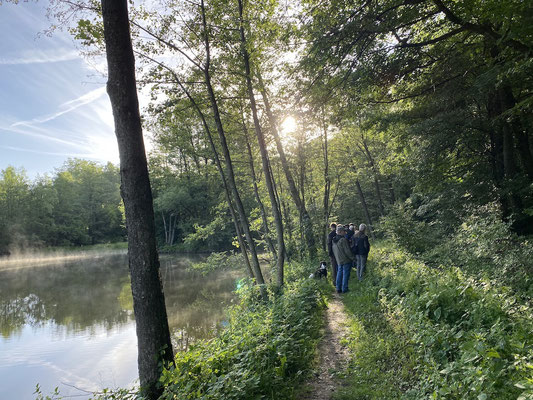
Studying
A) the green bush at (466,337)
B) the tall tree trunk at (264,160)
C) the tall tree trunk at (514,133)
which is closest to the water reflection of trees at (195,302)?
the tall tree trunk at (264,160)

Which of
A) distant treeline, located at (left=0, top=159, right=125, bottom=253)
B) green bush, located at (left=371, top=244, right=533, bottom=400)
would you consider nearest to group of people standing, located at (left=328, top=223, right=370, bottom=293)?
green bush, located at (left=371, top=244, right=533, bottom=400)

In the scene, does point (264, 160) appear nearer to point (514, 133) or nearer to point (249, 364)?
point (249, 364)

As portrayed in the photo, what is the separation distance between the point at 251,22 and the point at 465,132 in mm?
6858

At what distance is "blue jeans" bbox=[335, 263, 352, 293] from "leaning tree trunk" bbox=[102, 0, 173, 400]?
596cm

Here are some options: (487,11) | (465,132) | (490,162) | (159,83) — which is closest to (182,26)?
(159,83)

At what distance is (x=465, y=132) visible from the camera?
10.0m

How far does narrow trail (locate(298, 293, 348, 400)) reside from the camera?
4.12 m

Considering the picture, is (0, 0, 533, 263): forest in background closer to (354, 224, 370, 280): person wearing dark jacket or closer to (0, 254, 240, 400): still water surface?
(354, 224, 370, 280): person wearing dark jacket

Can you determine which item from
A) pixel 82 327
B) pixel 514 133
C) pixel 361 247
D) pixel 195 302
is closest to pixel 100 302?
pixel 82 327

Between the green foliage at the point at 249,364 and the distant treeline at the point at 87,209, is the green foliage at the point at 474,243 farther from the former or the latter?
the distant treeline at the point at 87,209

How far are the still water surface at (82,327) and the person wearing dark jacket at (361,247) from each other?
14.9ft

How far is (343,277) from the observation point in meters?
9.12

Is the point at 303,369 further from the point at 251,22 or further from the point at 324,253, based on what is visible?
the point at 324,253

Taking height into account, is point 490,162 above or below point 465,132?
below
